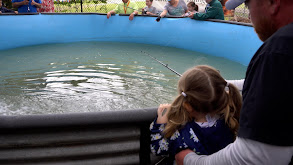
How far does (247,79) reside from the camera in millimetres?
677

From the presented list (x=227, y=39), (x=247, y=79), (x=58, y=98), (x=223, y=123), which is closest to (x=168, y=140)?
(x=223, y=123)

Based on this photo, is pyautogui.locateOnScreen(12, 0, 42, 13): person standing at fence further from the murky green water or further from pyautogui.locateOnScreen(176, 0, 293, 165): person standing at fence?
pyautogui.locateOnScreen(176, 0, 293, 165): person standing at fence

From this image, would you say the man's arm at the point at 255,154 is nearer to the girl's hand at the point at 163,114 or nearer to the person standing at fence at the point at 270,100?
the person standing at fence at the point at 270,100

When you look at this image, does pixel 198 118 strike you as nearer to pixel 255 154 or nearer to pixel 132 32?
pixel 255 154

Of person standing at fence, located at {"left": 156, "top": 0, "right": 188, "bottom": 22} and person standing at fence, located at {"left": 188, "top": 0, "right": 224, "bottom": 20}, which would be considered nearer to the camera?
person standing at fence, located at {"left": 188, "top": 0, "right": 224, "bottom": 20}

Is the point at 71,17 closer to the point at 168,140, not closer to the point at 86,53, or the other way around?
the point at 86,53

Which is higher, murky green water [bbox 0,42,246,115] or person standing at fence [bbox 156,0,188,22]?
person standing at fence [bbox 156,0,188,22]

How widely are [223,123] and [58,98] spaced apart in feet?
7.47

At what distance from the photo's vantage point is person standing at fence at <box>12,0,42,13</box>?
6176 millimetres

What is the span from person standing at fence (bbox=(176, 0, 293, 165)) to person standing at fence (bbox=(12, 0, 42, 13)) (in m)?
6.49

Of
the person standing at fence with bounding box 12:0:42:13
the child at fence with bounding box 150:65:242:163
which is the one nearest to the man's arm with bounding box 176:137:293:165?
the child at fence with bounding box 150:65:242:163

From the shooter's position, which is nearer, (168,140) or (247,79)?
(247,79)

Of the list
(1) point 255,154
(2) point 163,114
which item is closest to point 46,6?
(2) point 163,114

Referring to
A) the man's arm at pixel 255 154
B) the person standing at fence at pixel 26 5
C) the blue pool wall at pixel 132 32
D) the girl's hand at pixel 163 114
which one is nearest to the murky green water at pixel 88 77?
the blue pool wall at pixel 132 32
